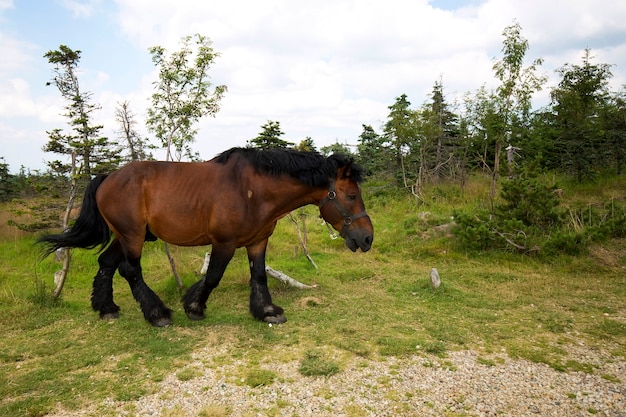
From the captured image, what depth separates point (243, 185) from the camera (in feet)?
14.9

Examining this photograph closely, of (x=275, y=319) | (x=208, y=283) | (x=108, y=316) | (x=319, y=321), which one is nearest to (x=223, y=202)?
(x=208, y=283)

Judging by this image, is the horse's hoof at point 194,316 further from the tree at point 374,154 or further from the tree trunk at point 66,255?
the tree at point 374,154

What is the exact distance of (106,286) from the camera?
5.02 m

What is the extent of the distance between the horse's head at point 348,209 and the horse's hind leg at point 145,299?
2396 mm

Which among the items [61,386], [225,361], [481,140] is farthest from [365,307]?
[481,140]

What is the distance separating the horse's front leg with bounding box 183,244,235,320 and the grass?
174mm

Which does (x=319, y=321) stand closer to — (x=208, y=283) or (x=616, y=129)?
(x=208, y=283)

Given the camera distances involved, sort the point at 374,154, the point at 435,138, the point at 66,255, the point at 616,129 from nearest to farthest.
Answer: the point at 66,255 → the point at 616,129 → the point at 435,138 → the point at 374,154

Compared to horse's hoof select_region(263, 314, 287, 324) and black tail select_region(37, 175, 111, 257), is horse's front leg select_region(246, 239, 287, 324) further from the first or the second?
black tail select_region(37, 175, 111, 257)

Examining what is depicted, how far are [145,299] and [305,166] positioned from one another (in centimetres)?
259

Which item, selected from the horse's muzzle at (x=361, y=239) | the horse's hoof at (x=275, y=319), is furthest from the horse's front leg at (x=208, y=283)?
the horse's muzzle at (x=361, y=239)

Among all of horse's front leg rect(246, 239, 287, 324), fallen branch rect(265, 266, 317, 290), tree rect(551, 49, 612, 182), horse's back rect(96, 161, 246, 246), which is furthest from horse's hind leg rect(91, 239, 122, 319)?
tree rect(551, 49, 612, 182)

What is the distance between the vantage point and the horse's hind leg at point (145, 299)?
468 cm

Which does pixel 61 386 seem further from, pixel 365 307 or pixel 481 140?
pixel 481 140
